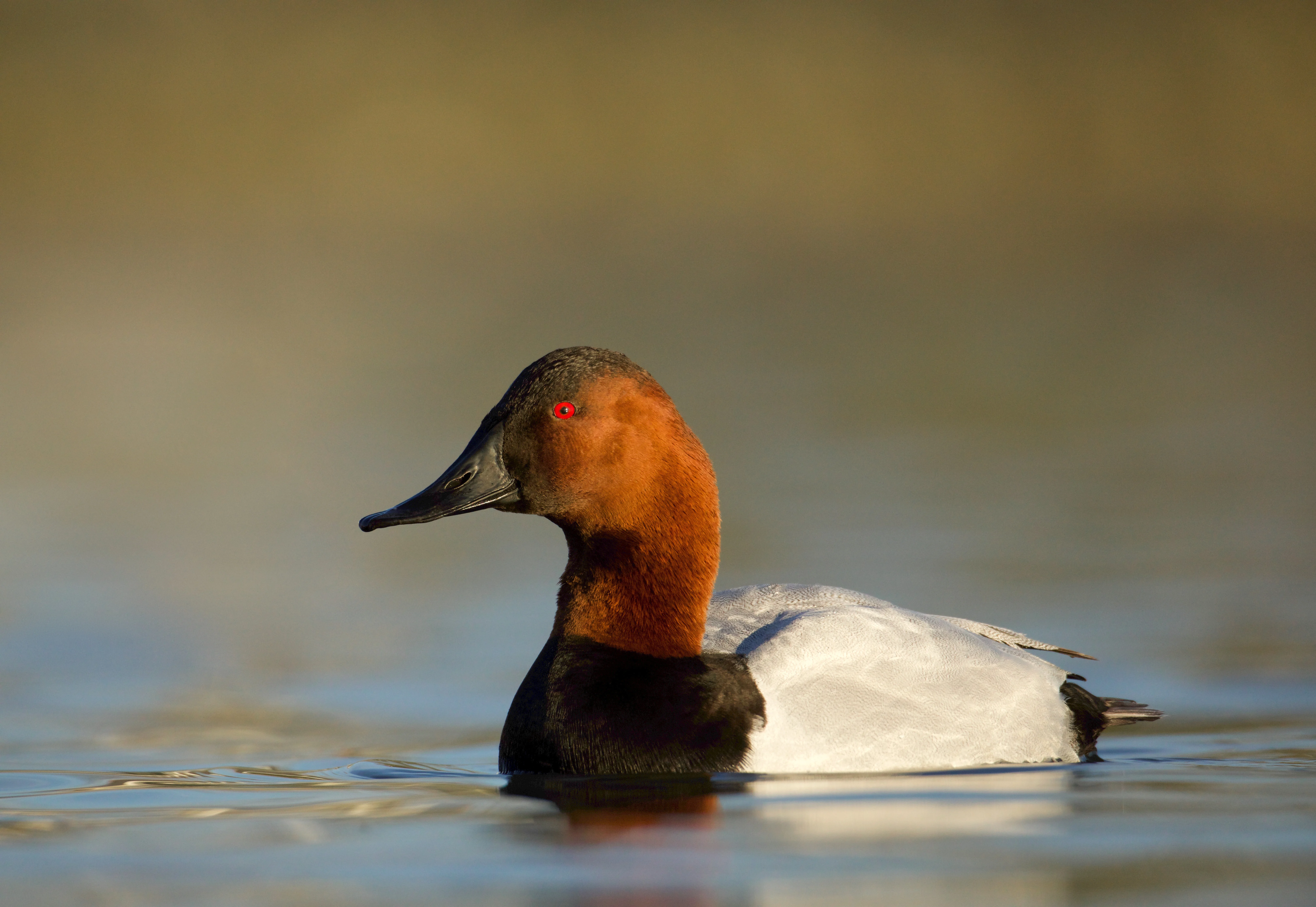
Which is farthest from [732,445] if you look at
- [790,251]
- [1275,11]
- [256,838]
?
[1275,11]

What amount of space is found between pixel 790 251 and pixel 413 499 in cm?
1803

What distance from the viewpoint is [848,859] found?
4469mm

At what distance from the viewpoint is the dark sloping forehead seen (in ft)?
19.8

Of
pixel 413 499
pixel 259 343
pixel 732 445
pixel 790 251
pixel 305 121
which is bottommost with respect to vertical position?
pixel 413 499

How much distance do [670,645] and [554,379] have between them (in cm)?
89

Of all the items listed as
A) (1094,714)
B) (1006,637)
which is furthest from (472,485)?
(1094,714)

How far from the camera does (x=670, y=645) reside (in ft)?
19.5

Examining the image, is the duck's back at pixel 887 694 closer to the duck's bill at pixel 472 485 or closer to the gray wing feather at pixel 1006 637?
the gray wing feather at pixel 1006 637

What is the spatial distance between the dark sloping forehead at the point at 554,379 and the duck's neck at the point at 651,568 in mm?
360

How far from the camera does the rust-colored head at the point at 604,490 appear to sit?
602cm

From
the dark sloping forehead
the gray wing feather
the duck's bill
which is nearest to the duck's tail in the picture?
the gray wing feather

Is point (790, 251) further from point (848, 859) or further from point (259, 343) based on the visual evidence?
point (848, 859)

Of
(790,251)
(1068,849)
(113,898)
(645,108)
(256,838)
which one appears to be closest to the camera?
(113,898)

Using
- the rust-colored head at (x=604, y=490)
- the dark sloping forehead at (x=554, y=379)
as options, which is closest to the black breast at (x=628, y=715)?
the rust-colored head at (x=604, y=490)
